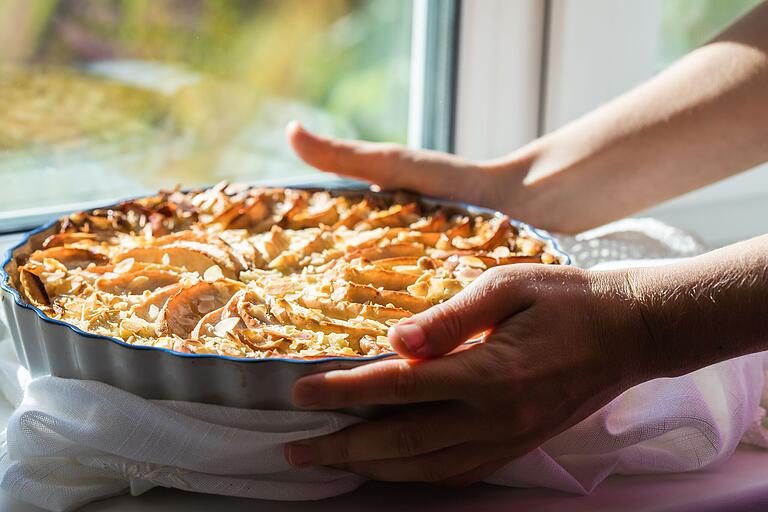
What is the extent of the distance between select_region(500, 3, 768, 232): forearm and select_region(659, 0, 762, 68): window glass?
55 cm

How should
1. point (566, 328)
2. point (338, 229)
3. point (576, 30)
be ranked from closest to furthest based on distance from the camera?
point (566, 328), point (338, 229), point (576, 30)

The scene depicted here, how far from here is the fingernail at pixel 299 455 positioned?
0.71m

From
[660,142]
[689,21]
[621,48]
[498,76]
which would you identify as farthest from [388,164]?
[689,21]

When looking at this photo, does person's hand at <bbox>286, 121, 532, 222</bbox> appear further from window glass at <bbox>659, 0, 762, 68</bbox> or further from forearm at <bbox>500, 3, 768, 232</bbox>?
window glass at <bbox>659, 0, 762, 68</bbox>

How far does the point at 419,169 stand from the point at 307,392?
58 centimetres

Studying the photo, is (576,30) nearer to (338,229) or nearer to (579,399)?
(338,229)

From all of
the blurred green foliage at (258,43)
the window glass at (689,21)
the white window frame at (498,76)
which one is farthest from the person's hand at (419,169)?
the window glass at (689,21)

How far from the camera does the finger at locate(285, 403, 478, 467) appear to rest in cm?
69

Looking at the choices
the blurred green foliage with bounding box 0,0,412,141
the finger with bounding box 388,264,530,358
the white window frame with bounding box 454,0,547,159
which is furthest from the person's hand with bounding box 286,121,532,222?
the finger with bounding box 388,264,530,358

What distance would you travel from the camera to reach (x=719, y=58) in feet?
3.62

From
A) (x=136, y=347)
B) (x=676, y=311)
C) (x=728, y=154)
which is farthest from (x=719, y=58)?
(x=136, y=347)

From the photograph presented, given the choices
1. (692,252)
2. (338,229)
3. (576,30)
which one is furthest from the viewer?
(576,30)

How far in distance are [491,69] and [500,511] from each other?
0.99 metres

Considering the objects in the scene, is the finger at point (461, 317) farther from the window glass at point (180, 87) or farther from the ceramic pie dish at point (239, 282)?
the window glass at point (180, 87)
